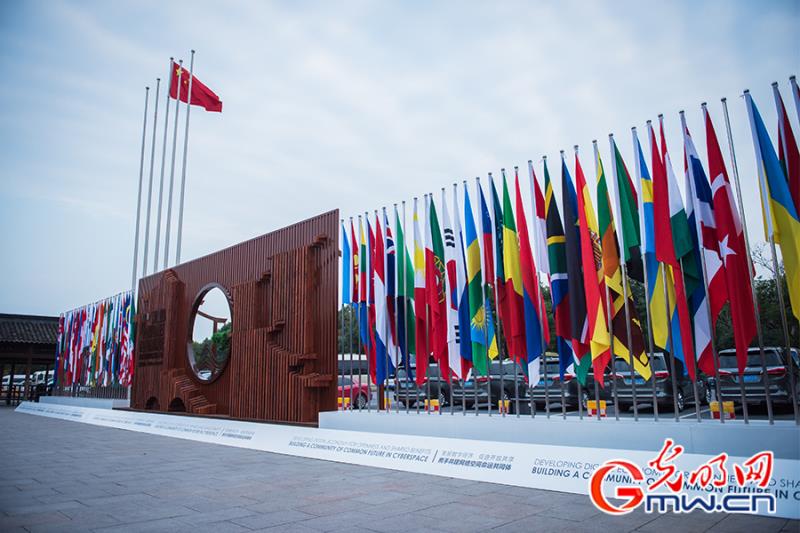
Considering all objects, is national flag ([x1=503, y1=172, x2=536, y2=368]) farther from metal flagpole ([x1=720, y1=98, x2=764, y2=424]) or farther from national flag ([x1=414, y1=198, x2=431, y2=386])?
metal flagpole ([x1=720, y1=98, x2=764, y2=424])

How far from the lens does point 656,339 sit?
6.61 metres

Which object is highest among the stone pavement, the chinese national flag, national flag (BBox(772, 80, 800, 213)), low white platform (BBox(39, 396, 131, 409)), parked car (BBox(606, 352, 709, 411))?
the chinese national flag

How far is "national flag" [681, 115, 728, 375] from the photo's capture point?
Result: 19.9 feet

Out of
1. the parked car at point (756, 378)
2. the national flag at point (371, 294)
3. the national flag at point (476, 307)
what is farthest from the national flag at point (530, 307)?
the parked car at point (756, 378)

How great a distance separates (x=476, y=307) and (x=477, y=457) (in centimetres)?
248

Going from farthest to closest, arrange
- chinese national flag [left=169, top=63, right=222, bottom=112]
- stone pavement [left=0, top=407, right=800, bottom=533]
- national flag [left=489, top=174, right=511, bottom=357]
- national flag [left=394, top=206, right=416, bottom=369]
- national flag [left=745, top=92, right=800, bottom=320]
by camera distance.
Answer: chinese national flag [left=169, top=63, right=222, bottom=112] < national flag [left=394, top=206, right=416, bottom=369] < national flag [left=489, top=174, right=511, bottom=357] < national flag [left=745, top=92, right=800, bottom=320] < stone pavement [left=0, top=407, right=800, bottom=533]

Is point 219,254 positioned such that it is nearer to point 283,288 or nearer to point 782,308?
point 283,288

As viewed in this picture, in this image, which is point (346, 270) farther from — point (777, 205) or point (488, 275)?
point (777, 205)

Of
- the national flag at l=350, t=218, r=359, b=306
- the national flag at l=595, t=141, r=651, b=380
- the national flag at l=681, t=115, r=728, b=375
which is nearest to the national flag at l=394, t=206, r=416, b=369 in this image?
the national flag at l=350, t=218, r=359, b=306

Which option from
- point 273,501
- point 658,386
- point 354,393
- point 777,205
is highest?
point 777,205

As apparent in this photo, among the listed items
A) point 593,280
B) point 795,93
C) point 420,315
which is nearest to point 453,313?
point 420,315

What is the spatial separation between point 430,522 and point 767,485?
2.90 meters

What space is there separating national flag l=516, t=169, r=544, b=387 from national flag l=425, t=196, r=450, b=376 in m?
1.50

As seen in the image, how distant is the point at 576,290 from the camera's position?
735cm
